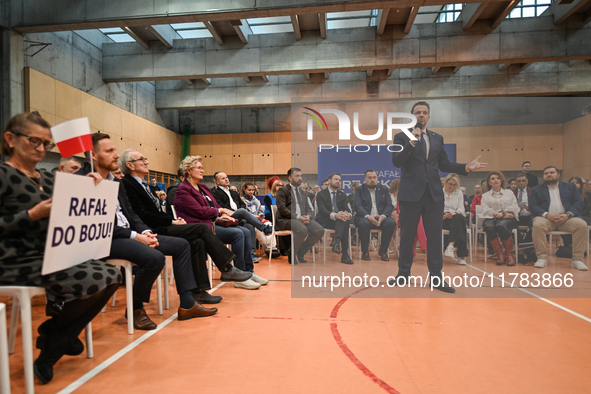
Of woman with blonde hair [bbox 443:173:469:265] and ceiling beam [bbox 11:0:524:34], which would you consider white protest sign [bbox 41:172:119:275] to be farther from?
ceiling beam [bbox 11:0:524:34]

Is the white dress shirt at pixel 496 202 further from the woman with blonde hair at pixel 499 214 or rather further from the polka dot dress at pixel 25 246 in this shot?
the polka dot dress at pixel 25 246

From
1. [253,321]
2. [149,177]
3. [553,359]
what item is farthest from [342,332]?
[149,177]

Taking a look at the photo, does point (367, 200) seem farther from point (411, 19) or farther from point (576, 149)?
point (411, 19)

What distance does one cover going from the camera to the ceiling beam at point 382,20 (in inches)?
255

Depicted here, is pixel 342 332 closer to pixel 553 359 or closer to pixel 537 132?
pixel 553 359

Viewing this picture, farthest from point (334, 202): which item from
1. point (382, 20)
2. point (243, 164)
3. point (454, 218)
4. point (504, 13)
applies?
point (243, 164)

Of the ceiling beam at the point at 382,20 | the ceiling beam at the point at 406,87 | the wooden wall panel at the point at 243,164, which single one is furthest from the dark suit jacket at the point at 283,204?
the wooden wall panel at the point at 243,164

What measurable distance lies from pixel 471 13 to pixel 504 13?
557mm

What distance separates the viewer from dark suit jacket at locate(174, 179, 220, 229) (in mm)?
2916

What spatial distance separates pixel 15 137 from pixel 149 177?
30.1 feet

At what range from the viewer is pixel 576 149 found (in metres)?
3.27

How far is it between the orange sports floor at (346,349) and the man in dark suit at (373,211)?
20.7 inches

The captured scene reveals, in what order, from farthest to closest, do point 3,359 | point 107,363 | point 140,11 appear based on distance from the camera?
point 140,11 → point 107,363 → point 3,359

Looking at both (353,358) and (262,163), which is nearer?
(353,358)
